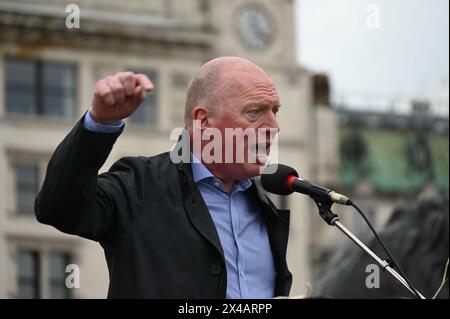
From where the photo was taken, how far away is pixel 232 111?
5.57m

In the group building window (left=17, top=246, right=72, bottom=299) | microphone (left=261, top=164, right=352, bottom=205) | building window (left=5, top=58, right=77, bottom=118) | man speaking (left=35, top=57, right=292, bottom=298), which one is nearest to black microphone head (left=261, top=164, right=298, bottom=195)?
microphone (left=261, top=164, right=352, bottom=205)

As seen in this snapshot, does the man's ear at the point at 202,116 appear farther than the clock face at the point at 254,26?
No

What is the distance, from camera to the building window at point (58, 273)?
33.3 m

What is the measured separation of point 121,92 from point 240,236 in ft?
3.76

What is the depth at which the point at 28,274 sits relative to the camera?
33.9m

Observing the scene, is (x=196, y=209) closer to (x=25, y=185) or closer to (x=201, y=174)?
(x=201, y=174)

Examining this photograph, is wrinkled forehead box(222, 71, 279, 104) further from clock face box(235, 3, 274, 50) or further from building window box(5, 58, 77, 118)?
clock face box(235, 3, 274, 50)

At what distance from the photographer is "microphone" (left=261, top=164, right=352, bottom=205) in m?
5.58

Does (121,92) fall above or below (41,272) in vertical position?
above

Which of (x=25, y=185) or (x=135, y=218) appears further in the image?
(x=25, y=185)

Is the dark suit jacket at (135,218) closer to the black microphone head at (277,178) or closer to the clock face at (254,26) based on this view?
the black microphone head at (277,178)

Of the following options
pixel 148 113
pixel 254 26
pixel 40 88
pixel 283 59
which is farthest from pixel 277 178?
pixel 254 26

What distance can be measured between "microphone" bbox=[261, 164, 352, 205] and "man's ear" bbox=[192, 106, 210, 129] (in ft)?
1.13

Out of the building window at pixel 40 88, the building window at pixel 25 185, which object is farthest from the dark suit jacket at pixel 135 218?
the building window at pixel 40 88
